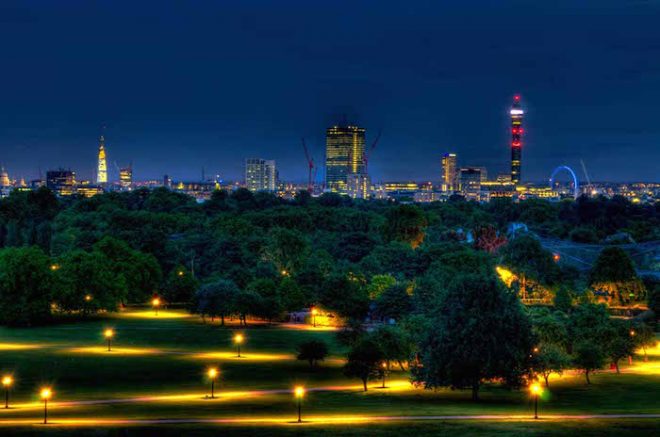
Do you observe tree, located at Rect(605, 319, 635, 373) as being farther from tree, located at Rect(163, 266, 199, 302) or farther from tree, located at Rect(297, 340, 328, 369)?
tree, located at Rect(163, 266, 199, 302)

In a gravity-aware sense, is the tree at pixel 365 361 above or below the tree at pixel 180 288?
below

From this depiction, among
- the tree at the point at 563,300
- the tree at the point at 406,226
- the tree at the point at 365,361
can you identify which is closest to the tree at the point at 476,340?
the tree at the point at 365,361

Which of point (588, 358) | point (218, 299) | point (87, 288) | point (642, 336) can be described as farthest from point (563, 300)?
point (87, 288)

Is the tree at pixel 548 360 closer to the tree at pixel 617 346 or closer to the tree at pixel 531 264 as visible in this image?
the tree at pixel 617 346

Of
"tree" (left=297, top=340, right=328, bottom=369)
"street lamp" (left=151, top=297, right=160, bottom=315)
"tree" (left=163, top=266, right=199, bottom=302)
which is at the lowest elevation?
"tree" (left=297, top=340, right=328, bottom=369)

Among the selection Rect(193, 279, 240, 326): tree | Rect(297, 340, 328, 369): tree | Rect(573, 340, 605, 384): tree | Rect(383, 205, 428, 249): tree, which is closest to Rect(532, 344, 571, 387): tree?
Rect(573, 340, 605, 384): tree
